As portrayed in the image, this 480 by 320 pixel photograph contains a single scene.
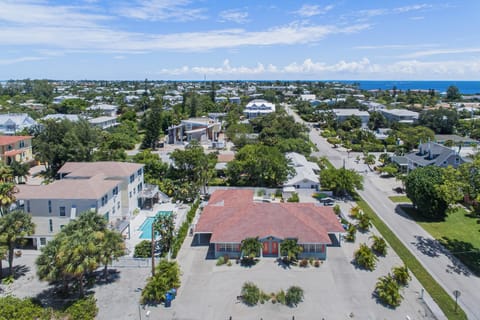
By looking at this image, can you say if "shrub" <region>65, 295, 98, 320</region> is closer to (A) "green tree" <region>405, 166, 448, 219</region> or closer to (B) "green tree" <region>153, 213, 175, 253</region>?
(B) "green tree" <region>153, 213, 175, 253</region>

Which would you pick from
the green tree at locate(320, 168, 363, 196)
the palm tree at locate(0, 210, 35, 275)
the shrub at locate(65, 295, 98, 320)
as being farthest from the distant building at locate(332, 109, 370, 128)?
the shrub at locate(65, 295, 98, 320)

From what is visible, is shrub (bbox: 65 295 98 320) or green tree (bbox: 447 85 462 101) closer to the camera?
shrub (bbox: 65 295 98 320)

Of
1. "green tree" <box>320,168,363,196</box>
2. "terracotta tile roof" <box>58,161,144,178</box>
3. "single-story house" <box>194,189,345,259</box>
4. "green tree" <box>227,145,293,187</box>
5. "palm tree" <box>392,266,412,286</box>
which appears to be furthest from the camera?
"green tree" <box>227,145,293,187</box>

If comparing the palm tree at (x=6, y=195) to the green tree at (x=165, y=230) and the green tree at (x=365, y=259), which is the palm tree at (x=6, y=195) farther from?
the green tree at (x=365, y=259)

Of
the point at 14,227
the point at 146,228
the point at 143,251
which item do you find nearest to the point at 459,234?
the point at 143,251

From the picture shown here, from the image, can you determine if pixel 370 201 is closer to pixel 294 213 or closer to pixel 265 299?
pixel 294 213

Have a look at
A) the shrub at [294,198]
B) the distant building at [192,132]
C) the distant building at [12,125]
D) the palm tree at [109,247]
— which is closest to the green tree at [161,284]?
the palm tree at [109,247]
